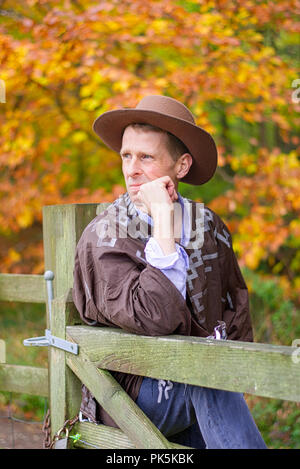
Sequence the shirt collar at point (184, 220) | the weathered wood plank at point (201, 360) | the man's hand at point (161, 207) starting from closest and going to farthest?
the weathered wood plank at point (201, 360) < the man's hand at point (161, 207) < the shirt collar at point (184, 220)

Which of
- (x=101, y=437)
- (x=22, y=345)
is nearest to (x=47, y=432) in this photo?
(x=101, y=437)

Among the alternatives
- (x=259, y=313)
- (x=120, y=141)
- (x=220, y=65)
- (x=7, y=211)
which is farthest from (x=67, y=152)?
(x=120, y=141)

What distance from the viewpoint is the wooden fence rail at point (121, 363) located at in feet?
5.69

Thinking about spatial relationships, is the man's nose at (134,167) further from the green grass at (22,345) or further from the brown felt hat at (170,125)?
the green grass at (22,345)

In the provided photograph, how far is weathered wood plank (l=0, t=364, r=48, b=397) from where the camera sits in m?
3.36

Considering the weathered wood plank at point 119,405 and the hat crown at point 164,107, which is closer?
the weathered wood plank at point 119,405

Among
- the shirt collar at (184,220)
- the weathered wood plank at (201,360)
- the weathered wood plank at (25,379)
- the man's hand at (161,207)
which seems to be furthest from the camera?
the weathered wood plank at (25,379)

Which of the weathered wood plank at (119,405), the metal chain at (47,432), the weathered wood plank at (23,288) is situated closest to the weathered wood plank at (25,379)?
the weathered wood plank at (23,288)

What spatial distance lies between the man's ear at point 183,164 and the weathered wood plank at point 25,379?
150 cm

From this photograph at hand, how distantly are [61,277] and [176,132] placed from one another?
87cm

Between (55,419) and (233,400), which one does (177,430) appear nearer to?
(233,400)

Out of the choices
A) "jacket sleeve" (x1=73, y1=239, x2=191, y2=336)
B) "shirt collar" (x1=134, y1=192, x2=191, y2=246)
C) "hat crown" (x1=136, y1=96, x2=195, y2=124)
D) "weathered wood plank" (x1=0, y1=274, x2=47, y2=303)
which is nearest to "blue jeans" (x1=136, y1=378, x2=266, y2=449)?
"jacket sleeve" (x1=73, y1=239, x2=191, y2=336)

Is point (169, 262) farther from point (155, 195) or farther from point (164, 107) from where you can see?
point (164, 107)

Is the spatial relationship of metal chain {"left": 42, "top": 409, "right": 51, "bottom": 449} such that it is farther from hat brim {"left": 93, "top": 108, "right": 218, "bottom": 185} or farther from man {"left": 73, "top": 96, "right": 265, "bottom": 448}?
hat brim {"left": 93, "top": 108, "right": 218, "bottom": 185}
